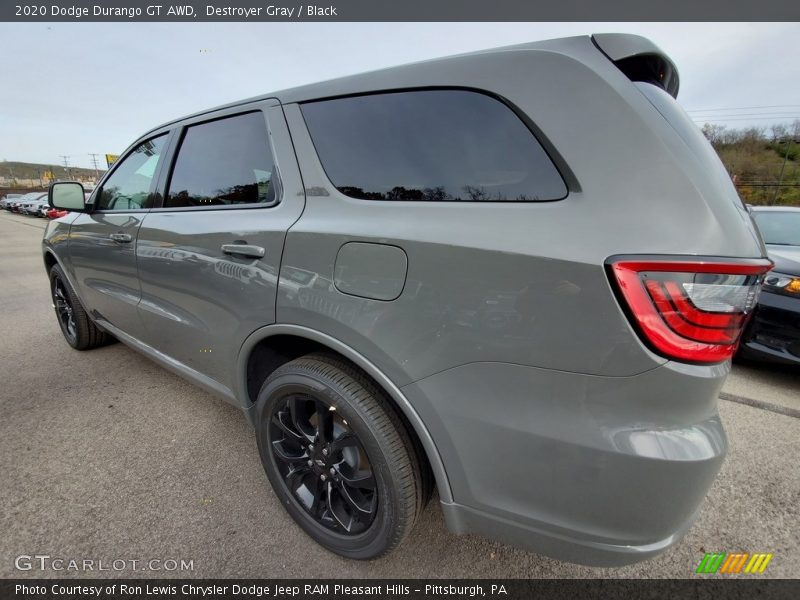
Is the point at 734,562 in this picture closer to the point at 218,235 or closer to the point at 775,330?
the point at 775,330

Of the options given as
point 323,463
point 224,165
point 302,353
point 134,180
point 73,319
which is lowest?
point 73,319

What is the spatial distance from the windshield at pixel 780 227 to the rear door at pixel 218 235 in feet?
13.9

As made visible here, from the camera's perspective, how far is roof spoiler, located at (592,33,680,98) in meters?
1.14

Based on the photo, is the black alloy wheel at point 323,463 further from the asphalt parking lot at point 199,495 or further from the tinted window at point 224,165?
the tinted window at point 224,165

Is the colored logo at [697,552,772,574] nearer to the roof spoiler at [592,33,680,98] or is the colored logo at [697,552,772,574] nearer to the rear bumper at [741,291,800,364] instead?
the roof spoiler at [592,33,680,98]

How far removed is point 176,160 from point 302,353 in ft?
4.88

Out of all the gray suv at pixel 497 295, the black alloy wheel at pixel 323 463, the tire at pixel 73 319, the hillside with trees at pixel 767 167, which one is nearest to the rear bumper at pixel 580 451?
the gray suv at pixel 497 295

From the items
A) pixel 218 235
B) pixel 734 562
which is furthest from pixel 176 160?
pixel 734 562

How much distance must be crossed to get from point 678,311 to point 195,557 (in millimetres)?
2023

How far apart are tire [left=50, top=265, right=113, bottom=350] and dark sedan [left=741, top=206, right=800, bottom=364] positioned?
18.9 ft

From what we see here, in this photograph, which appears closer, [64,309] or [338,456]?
[338,456]

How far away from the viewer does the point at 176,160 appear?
238 centimetres

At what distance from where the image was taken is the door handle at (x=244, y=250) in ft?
5.39

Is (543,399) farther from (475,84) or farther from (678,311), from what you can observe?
(475,84)
